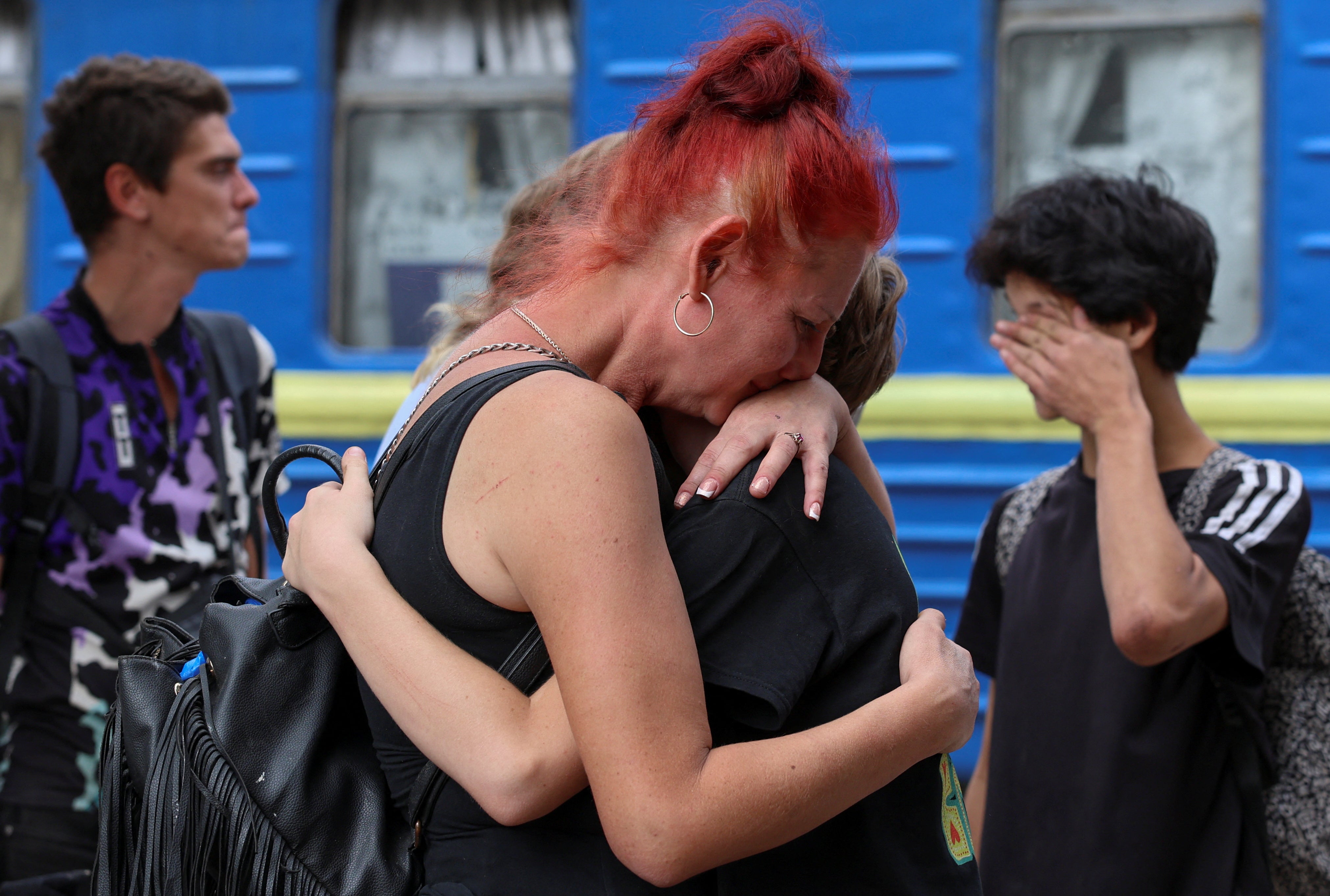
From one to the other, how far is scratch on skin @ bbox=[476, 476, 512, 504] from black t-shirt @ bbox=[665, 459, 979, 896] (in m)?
0.16

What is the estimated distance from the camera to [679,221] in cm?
119

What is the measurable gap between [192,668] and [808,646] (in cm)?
64

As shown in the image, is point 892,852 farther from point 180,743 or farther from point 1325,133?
point 1325,133

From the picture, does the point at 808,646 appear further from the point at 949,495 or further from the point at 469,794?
the point at 949,495

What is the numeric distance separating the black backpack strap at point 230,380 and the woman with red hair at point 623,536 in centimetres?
127

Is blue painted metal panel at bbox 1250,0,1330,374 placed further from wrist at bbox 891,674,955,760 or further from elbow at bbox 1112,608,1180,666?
wrist at bbox 891,674,955,760

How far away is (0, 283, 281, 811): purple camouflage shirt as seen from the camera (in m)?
2.17

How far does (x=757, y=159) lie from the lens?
3.78 feet

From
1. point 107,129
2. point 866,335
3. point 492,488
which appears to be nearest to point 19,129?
point 107,129

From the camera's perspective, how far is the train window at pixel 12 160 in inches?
145

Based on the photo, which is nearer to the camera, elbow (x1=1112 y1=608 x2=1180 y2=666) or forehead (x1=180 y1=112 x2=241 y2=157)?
elbow (x1=1112 y1=608 x2=1180 y2=666)

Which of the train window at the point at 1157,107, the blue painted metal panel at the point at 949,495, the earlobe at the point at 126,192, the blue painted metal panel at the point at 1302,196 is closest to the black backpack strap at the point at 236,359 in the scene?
the earlobe at the point at 126,192

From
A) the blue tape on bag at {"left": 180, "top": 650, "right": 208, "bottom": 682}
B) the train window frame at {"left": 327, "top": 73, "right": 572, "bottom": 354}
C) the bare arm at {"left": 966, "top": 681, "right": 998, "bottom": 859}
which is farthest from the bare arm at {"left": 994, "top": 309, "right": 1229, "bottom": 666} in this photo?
the train window frame at {"left": 327, "top": 73, "right": 572, "bottom": 354}

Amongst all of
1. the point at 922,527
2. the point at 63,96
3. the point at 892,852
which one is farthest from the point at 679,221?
the point at 922,527
